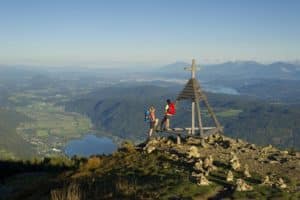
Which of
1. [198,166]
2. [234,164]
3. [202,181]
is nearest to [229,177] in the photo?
[202,181]

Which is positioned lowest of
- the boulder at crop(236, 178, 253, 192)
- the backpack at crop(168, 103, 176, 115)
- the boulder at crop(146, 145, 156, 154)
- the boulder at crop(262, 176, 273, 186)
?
the boulder at crop(146, 145, 156, 154)

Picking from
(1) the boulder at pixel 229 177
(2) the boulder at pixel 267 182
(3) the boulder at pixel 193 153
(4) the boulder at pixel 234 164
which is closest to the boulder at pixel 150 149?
(3) the boulder at pixel 193 153

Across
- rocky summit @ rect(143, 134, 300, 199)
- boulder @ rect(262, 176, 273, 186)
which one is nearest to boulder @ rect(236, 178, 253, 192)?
rocky summit @ rect(143, 134, 300, 199)

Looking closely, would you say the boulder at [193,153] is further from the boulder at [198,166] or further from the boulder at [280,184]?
the boulder at [280,184]

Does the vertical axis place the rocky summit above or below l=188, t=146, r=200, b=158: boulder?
below

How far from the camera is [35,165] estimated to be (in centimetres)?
3703

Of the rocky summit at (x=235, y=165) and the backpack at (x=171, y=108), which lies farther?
the backpack at (x=171, y=108)

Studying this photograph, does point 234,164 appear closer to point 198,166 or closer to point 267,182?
point 198,166

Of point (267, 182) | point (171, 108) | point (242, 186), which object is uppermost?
point (171, 108)

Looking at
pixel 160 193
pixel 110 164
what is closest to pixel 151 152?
pixel 110 164

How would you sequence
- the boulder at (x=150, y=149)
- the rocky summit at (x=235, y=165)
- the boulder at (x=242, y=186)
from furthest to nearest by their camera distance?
the boulder at (x=150, y=149) → the rocky summit at (x=235, y=165) → the boulder at (x=242, y=186)

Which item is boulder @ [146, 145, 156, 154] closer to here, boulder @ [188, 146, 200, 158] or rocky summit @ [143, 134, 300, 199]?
rocky summit @ [143, 134, 300, 199]

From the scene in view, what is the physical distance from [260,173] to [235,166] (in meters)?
1.22

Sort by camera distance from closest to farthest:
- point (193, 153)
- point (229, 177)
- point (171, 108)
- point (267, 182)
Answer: point (267, 182) < point (229, 177) < point (193, 153) < point (171, 108)
